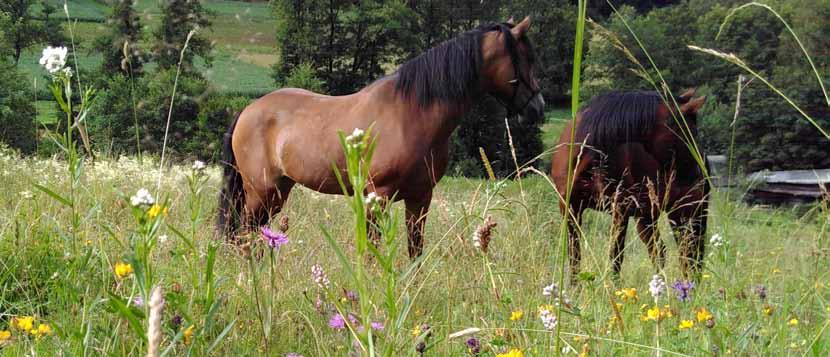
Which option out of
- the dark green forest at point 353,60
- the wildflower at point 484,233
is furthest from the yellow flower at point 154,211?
the dark green forest at point 353,60

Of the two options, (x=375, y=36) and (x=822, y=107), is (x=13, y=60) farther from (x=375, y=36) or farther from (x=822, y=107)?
(x=822, y=107)

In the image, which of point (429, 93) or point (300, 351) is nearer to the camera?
point (300, 351)

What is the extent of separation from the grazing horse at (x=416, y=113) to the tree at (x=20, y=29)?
1837 centimetres

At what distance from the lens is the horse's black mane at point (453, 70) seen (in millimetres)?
4535

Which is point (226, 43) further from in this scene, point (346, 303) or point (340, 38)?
point (346, 303)

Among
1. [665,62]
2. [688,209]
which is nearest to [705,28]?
[665,62]

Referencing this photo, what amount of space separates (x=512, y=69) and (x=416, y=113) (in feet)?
2.01

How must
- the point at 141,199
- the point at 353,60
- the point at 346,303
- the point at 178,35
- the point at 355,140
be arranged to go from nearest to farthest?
the point at 355,140 → the point at 141,199 → the point at 346,303 → the point at 178,35 → the point at 353,60

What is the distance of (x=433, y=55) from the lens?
4621 millimetres

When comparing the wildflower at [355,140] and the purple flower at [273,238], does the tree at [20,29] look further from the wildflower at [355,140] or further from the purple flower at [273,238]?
the wildflower at [355,140]

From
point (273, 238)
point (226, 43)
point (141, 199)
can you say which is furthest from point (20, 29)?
point (141, 199)

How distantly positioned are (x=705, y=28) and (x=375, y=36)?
1564 centimetres

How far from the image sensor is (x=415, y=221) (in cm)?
450

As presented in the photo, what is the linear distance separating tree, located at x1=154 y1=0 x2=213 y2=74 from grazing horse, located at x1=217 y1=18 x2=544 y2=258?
1655 centimetres
